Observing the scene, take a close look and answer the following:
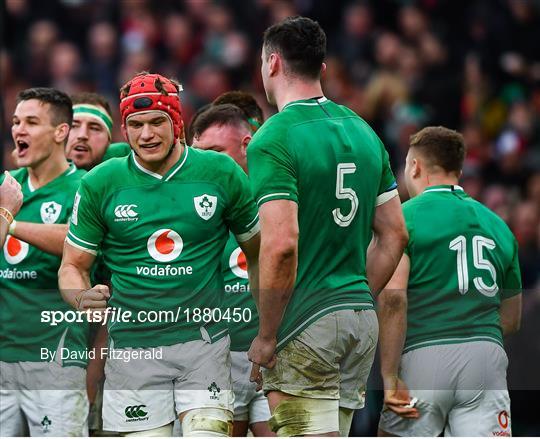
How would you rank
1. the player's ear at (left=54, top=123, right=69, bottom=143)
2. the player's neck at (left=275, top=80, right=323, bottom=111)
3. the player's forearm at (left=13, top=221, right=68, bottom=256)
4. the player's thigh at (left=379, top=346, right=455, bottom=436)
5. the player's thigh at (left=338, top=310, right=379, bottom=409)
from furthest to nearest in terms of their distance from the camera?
the player's ear at (left=54, top=123, right=69, bottom=143) < the player's forearm at (left=13, top=221, right=68, bottom=256) < the player's thigh at (left=379, top=346, right=455, bottom=436) < the player's neck at (left=275, top=80, right=323, bottom=111) < the player's thigh at (left=338, top=310, right=379, bottom=409)

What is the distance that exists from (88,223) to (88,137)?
2052mm

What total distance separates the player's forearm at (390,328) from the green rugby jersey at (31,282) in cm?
172

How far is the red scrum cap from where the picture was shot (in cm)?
598

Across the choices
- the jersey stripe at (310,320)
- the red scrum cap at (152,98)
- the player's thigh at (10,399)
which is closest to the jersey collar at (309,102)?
the red scrum cap at (152,98)

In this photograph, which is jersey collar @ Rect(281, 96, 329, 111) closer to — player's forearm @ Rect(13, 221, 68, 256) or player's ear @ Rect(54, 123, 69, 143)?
player's forearm @ Rect(13, 221, 68, 256)

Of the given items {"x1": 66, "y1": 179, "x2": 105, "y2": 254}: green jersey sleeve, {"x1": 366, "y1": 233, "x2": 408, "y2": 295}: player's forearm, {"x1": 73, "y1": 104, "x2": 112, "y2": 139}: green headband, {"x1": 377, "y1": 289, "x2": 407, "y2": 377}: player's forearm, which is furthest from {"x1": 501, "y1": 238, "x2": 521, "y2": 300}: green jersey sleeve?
{"x1": 73, "y1": 104, "x2": 112, "y2": 139}: green headband

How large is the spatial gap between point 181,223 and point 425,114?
23.8 feet

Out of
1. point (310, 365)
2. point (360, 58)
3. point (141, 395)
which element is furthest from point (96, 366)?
point (360, 58)

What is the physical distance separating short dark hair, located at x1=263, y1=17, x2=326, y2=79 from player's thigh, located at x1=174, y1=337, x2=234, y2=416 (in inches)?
52.5

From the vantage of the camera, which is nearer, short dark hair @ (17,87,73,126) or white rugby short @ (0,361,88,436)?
white rugby short @ (0,361,88,436)

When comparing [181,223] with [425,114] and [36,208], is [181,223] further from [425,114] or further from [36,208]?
[425,114]

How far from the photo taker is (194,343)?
5934 millimetres

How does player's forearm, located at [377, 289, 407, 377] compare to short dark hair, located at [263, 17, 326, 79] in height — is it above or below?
below

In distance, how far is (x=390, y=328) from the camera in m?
6.42
